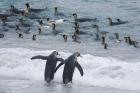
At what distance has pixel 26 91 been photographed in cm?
1623

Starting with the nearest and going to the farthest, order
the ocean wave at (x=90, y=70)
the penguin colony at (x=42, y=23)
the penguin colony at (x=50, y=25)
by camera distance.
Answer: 1. the ocean wave at (x=90, y=70)
2. the penguin colony at (x=50, y=25)
3. the penguin colony at (x=42, y=23)

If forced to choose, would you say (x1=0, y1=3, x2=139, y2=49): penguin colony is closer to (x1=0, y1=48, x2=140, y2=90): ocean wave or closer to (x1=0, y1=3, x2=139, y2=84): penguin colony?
(x1=0, y1=3, x2=139, y2=84): penguin colony

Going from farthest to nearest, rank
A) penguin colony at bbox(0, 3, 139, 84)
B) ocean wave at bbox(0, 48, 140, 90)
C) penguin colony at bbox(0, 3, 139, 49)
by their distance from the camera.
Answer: penguin colony at bbox(0, 3, 139, 49) → penguin colony at bbox(0, 3, 139, 84) → ocean wave at bbox(0, 48, 140, 90)

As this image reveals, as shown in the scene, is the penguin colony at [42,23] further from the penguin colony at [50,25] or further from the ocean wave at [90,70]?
the ocean wave at [90,70]

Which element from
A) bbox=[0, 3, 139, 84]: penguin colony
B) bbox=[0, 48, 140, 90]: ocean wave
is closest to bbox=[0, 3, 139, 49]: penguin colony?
bbox=[0, 3, 139, 84]: penguin colony

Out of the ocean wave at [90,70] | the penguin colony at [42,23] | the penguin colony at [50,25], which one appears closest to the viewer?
the ocean wave at [90,70]

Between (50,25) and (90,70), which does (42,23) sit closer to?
(50,25)

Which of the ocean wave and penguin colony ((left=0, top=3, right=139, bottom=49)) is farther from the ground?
the ocean wave

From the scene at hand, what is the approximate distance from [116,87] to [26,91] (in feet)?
8.86

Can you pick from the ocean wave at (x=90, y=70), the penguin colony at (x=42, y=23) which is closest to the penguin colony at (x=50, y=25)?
the penguin colony at (x=42, y=23)

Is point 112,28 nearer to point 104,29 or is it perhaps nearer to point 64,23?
point 104,29

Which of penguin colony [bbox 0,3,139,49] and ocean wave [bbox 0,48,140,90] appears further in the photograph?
penguin colony [bbox 0,3,139,49]

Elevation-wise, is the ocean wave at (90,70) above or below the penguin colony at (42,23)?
above

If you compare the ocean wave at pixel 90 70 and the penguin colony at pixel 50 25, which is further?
the penguin colony at pixel 50 25
